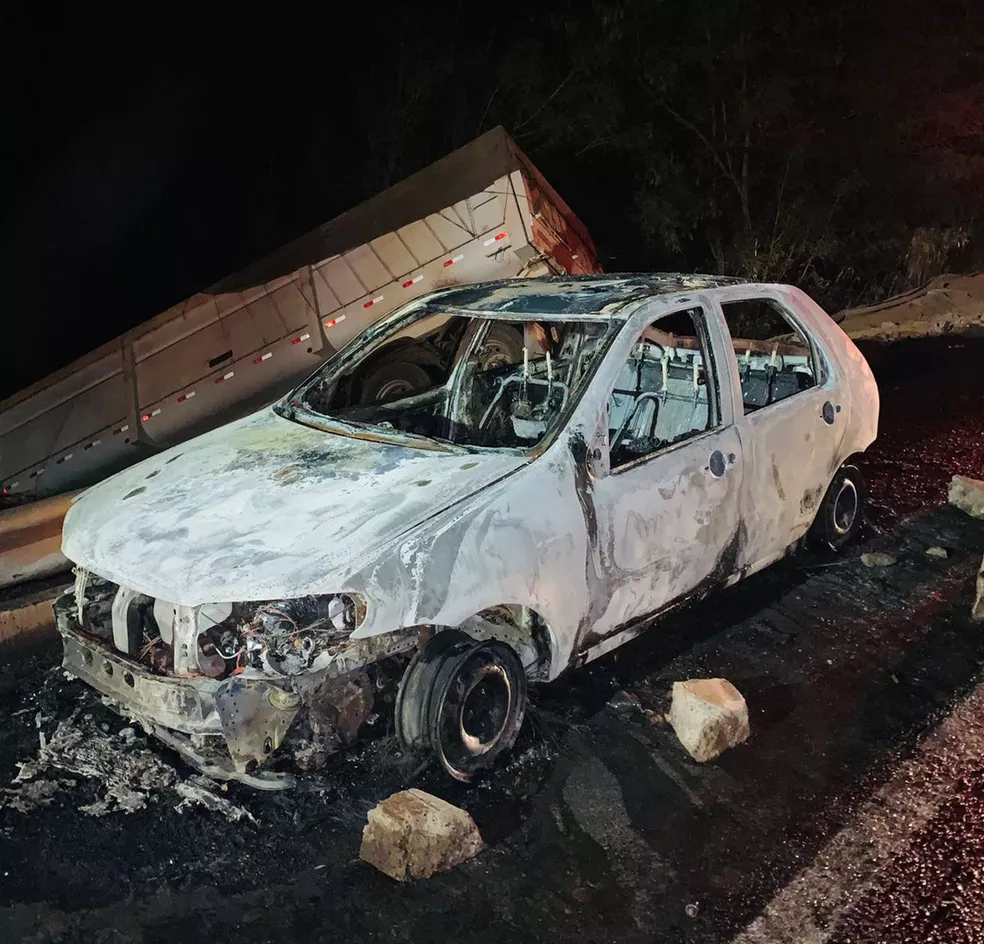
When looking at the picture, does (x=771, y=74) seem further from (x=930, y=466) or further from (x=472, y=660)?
(x=472, y=660)

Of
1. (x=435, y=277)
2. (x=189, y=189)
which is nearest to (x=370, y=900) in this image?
(x=435, y=277)

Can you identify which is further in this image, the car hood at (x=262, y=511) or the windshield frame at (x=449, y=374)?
the windshield frame at (x=449, y=374)

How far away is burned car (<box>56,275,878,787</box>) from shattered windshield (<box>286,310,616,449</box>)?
0.02m

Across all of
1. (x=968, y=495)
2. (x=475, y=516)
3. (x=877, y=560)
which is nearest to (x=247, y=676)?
(x=475, y=516)

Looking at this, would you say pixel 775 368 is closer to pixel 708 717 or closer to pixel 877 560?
pixel 877 560

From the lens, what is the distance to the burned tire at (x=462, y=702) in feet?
10.9

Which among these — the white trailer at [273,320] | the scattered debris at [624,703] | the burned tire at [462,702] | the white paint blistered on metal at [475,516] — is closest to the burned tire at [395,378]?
the white trailer at [273,320]

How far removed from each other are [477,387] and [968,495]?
3.51 meters

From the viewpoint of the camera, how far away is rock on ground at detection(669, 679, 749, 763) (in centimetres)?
374

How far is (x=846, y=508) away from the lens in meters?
5.42

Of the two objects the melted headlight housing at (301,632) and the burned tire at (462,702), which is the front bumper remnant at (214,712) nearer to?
the melted headlight housing at (301,632)

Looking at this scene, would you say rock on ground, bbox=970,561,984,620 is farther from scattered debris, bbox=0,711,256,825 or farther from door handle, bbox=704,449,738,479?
scattered debris, bbox=0,711,256,825

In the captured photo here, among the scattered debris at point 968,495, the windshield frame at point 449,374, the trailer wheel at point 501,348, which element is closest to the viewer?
the windshield frame at point 449,374

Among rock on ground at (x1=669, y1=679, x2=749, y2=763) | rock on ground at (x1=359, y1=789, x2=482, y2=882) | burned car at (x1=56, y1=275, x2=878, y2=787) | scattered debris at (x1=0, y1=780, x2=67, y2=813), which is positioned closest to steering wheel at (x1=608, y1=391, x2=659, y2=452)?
burned car at (x1=56, y1=275, x2=878, y2=787)
